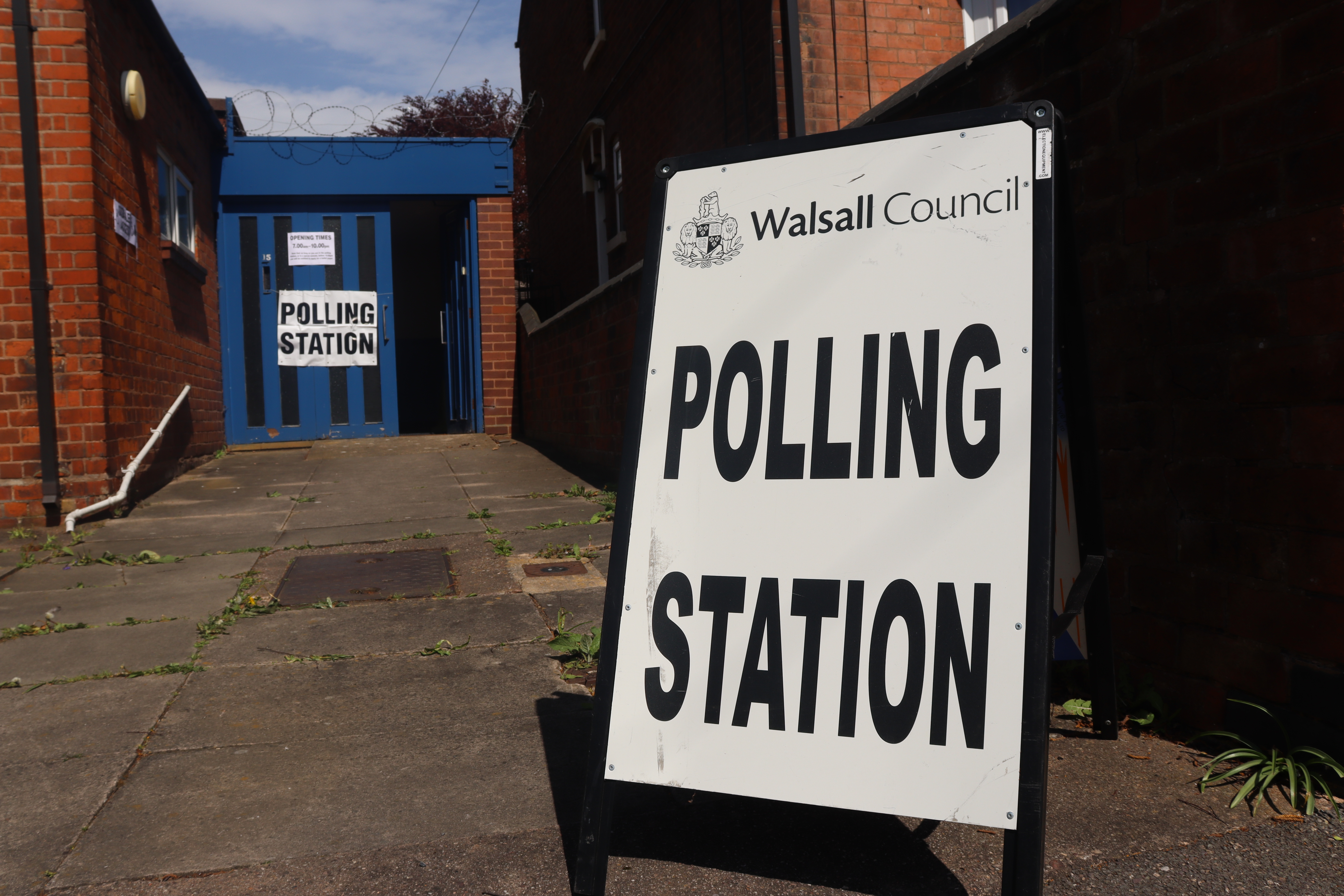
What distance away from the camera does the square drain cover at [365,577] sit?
13.4ft

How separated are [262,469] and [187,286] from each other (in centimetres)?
193

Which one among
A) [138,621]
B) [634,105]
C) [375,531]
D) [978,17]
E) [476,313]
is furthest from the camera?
[476,313]

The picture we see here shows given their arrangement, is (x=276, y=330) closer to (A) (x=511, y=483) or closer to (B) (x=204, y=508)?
(B) (x=204, y=508)

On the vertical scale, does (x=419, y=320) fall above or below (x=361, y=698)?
above

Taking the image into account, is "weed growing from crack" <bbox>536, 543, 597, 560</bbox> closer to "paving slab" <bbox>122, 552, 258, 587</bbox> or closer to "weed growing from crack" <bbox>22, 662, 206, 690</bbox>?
"paving slab" <bbox>122, 552, 258, 587</bbox>

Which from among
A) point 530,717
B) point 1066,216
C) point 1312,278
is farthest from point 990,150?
point 530,717

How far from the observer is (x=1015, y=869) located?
1568 mm

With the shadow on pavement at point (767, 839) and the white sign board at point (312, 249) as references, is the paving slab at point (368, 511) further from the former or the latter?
the white sign board at point (312, 249)

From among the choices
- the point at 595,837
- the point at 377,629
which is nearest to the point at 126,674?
the point at 377,629

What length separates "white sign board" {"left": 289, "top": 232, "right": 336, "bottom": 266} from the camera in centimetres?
1066

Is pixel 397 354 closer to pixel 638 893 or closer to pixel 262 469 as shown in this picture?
pixel 262 469

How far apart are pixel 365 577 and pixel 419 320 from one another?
580 inches

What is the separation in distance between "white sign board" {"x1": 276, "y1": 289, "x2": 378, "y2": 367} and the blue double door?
0.05 meters

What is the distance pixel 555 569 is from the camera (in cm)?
452
